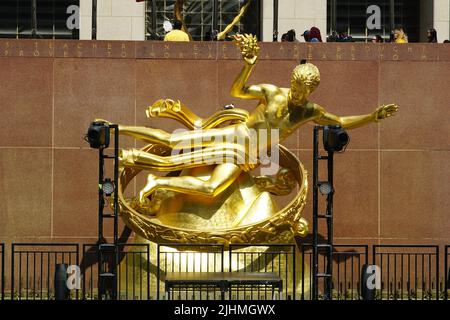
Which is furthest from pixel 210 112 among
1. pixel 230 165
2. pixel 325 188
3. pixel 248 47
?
pixel 325 188

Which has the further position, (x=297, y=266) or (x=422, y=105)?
(x=422, y=105)

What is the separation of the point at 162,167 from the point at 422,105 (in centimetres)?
505

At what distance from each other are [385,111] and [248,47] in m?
2.49

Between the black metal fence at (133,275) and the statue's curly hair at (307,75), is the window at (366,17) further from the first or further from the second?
the black metal fence at (133,275)

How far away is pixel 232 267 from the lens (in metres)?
29.4

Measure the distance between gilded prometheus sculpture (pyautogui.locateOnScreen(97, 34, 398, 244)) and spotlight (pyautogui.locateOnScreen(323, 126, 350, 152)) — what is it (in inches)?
60.7

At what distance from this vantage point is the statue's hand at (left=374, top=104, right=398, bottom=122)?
2980 cm

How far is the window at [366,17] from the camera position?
4031cm

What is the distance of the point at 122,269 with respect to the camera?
97.5ft

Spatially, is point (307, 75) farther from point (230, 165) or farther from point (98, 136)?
point (98, 136)

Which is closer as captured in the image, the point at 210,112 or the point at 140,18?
the point at 210,112
